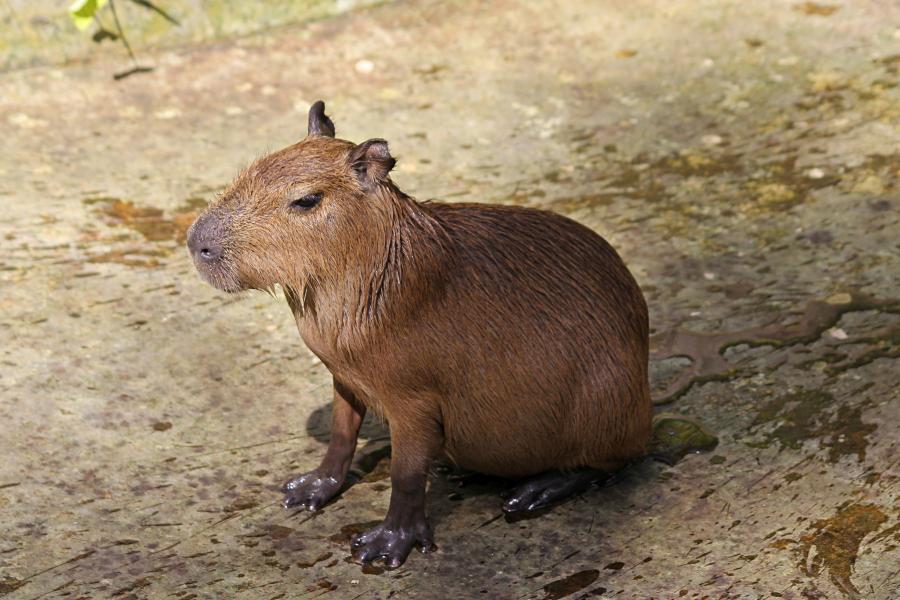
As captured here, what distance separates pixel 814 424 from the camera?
350 cm

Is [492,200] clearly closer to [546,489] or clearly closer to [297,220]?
[546,489]

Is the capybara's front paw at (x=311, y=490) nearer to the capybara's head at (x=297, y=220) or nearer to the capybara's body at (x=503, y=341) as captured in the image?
the capybara's body at (x=503, y=341)

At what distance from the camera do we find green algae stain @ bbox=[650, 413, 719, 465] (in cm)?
348

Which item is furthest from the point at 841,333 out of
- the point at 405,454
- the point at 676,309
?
the point at 405,454

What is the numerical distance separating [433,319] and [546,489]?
23.3 inches

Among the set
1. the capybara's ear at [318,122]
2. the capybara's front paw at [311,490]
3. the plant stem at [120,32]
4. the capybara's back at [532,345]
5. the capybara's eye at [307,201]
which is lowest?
the capybara's front paw at [311,490]

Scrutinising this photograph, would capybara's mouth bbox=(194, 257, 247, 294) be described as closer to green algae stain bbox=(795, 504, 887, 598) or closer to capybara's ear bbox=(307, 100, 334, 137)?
capybara's ear bbox=(307, 100, 334, 137)

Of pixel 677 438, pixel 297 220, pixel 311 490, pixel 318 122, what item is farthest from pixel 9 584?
pixel 677 438

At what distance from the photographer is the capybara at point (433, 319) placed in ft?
9.77

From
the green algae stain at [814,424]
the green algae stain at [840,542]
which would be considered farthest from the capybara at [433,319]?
the green algae stain at [840,542]

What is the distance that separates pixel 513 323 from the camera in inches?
123

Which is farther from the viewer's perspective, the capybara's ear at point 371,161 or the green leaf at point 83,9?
the green leaf at point 83,9

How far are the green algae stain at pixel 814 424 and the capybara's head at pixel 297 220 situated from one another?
1.33 metres

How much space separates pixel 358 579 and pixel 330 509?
356mm
